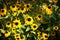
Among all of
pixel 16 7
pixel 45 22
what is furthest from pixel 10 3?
pixel 45 22

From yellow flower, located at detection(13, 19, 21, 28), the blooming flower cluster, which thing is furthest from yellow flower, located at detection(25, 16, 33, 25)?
yellow flower, located at detection(13, 19, 21, 28)

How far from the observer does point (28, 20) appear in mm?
3496

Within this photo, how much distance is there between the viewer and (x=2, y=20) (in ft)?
11.5

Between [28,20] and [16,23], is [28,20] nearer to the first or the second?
[28,20]

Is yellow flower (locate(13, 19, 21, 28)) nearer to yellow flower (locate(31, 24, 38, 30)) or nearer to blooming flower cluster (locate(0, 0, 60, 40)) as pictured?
blooming flower cluster (locate(0, 0, 60, 40))

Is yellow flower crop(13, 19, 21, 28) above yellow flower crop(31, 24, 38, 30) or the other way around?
above

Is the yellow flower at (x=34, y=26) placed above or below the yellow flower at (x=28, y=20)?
below

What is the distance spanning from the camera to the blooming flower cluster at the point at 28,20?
11.4ft

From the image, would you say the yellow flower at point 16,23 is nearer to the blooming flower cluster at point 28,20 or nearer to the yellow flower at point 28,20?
the blooming flower cluster at point 28,20

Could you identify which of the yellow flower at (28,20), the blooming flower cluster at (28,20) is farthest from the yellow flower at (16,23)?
the yellow flower at (28,20)

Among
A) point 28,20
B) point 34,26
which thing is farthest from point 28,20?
point 34,26

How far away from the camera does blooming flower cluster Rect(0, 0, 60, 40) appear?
348 centimetres

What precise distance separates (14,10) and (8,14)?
127 mm

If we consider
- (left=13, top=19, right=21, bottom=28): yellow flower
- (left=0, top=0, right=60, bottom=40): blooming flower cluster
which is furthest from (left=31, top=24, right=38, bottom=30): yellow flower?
(left=13, top=19, right=21, bottom=28): yellow flower
